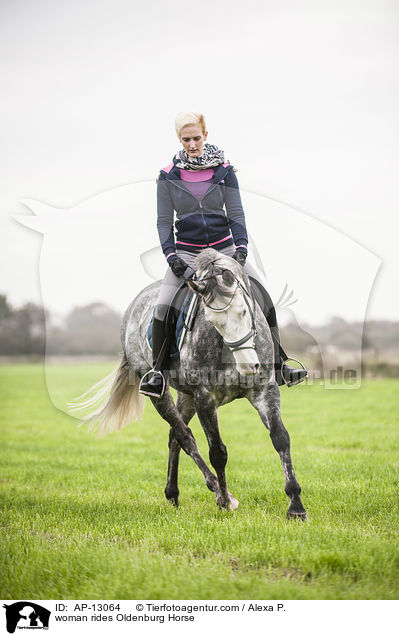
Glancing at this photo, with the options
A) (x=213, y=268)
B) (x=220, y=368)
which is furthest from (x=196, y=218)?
(x=220, y=368)

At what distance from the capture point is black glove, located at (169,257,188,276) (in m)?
5.40

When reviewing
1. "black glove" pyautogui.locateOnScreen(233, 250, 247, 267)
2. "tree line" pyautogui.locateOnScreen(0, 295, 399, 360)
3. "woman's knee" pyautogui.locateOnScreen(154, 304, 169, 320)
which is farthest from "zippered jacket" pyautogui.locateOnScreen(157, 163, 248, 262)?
"tree line" pyautogui.locateOnScreen(0, 295, 399, 360)

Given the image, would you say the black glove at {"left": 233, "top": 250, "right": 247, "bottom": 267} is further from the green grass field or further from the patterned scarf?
the green grass field

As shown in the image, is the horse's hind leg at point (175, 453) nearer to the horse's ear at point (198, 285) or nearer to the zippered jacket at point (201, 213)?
the zippered jacket at point (201, 213)

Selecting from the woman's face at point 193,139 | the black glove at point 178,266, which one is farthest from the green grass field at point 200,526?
the woman's face at point 193,139

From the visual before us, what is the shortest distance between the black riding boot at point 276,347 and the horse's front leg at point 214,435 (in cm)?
80

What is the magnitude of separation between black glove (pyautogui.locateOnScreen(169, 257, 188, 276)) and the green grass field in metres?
2.37

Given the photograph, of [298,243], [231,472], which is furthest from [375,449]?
[298,243]

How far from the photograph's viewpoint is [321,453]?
9.09 metres

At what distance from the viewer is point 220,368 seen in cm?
512

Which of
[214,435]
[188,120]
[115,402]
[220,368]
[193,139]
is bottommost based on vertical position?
[214,435]

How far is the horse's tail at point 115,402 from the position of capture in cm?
720
